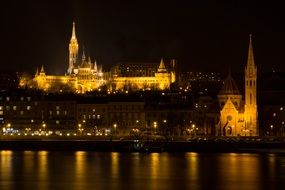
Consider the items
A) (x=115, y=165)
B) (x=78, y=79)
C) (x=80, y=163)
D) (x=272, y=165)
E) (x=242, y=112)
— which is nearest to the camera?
(x=272, y=165)

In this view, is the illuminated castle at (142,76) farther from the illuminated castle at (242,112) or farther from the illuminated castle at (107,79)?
the illuminated castle at (242,112)

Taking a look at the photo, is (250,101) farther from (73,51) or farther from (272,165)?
(73,51)

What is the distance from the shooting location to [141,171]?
182 ft

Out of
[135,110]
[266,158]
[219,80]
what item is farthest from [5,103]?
[219,80]

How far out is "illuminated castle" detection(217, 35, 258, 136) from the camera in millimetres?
87500

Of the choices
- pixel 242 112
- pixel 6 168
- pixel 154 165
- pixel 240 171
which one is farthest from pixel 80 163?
pixel 242 112

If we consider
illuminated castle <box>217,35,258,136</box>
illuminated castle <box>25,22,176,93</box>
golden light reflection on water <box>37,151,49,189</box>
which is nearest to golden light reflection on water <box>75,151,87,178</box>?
golden light reflection on water <box>37,151,49,189</box>

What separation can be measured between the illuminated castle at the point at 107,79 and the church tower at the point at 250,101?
2266 inches

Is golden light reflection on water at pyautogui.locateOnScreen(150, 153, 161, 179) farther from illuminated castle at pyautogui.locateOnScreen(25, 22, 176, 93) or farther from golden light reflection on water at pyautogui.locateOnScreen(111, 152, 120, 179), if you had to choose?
illuminated castle at pyautogui.locateOnScreen(25, 22, 176, 93)

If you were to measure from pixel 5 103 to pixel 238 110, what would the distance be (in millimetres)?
26341

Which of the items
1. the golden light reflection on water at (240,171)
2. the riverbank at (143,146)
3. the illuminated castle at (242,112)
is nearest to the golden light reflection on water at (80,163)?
the riverbank at (143,146)

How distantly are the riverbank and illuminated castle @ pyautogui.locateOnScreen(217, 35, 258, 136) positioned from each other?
1325cm

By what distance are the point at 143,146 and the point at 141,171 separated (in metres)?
18.0

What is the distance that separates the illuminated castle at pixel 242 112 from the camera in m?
87.5
